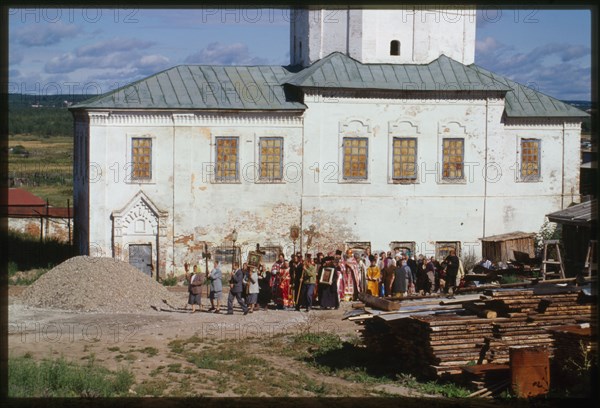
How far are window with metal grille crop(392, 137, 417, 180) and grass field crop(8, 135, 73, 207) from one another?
997 inches

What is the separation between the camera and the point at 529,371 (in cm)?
1462

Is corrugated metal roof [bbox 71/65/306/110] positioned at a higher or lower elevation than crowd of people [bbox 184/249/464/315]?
higher

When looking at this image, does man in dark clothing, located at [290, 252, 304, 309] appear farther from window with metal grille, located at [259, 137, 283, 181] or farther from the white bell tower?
the white bell tower

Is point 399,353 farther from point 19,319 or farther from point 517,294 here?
point 19,319

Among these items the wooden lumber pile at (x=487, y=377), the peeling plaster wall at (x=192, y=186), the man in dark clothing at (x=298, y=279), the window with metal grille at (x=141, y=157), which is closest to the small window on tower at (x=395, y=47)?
the peeling plaster wall at (x=192, y=186)

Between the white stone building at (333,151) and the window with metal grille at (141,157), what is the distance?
3 centimetres

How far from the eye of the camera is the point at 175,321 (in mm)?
20766

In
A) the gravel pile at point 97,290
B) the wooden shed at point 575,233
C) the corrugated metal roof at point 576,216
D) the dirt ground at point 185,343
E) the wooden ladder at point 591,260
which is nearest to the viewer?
the dirt ground at point 185,343

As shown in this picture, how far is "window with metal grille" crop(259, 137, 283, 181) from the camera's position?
90.0 ft

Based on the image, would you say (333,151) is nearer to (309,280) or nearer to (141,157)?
(141,157)

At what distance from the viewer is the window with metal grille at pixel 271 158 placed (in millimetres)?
27422

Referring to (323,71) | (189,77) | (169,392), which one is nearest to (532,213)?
(323,71)

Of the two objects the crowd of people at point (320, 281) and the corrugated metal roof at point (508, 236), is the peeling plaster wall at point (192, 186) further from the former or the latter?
the corrugated metal roof at point (508, 236)

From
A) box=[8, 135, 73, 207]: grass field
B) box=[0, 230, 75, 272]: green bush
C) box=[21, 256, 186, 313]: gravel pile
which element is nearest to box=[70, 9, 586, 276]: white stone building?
box=[0, 230, 75, 272]: green bush
